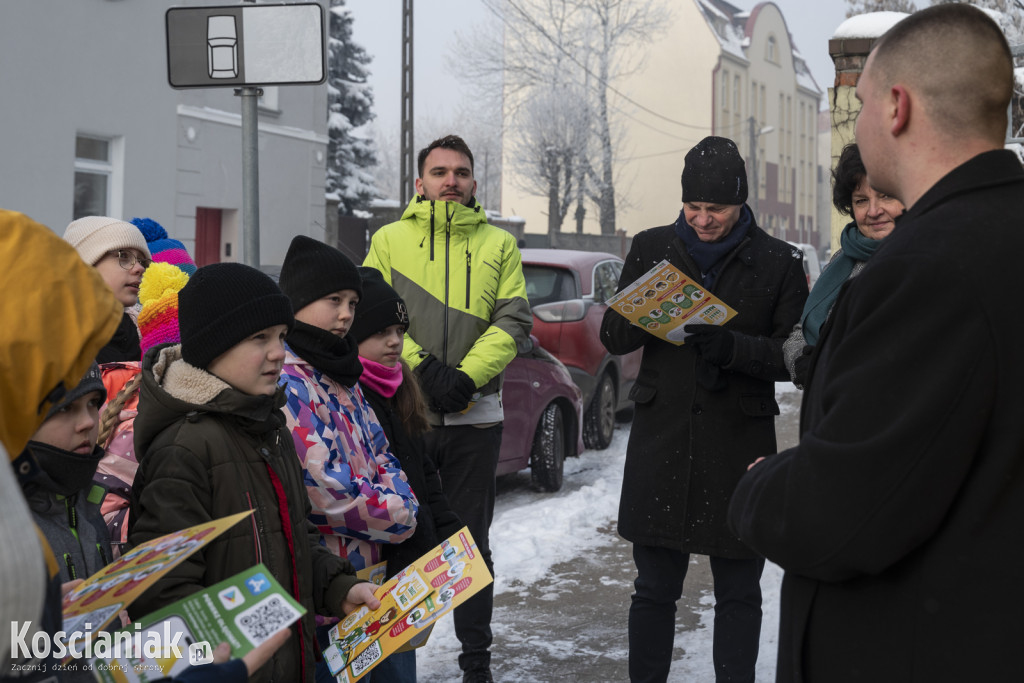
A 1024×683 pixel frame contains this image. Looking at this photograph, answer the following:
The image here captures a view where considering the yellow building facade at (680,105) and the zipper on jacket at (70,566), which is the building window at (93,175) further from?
the yellow building facade at (680,105)

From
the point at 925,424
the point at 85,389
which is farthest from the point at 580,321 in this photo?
the point at 925,424

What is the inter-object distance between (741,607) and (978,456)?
91.1 inches

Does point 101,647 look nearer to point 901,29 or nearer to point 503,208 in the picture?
point 901,29

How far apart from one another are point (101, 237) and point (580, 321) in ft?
20.0

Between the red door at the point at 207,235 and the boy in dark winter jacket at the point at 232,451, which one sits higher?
the red door at the point at 207,235

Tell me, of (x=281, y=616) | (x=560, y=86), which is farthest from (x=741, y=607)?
(x=560, y=86)

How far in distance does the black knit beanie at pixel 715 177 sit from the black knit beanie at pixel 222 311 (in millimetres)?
1863

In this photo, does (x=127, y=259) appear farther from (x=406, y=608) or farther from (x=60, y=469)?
(x=406, y=608)

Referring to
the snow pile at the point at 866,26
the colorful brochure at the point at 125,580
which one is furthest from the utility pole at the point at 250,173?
the snow pile at the point at 866,26

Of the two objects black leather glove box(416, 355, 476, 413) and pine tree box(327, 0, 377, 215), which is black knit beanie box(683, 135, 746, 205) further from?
pine tree box(327, 0, 377, 215)

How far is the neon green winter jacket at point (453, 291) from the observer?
4746 millimetres

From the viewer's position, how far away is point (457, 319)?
187 inches

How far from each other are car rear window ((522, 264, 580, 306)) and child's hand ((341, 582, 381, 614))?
7.25 meters

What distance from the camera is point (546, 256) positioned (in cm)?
1031
